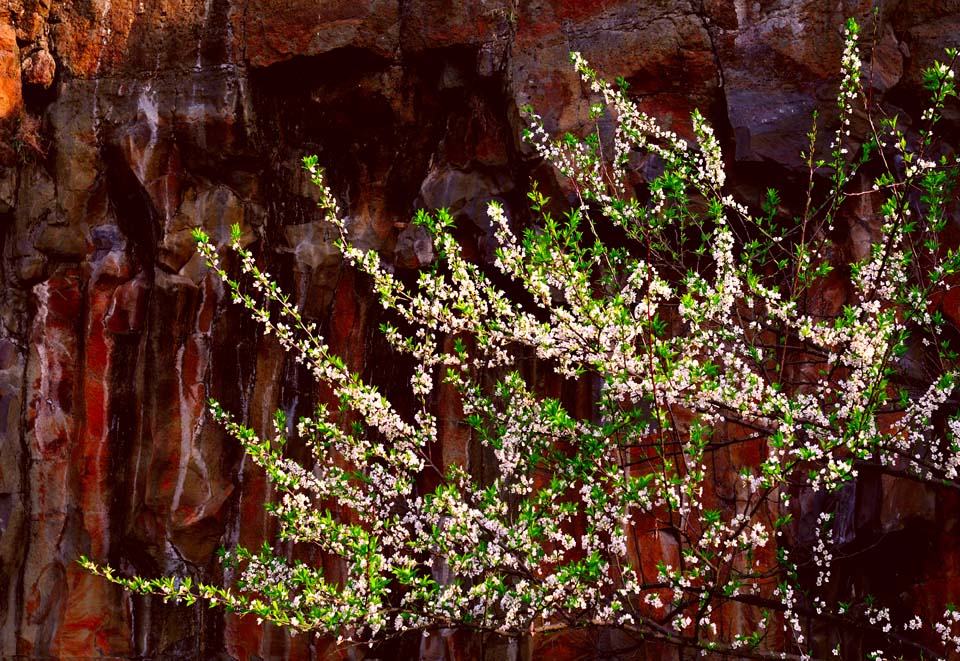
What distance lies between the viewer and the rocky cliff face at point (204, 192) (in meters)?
8.35

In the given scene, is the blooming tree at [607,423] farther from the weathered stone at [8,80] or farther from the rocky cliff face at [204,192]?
the weathered stone at [8,80]

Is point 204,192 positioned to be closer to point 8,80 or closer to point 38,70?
point 38,70

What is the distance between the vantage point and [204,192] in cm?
888

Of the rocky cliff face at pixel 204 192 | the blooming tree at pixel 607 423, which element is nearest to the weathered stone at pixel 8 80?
the rocky cliff face at pixel 204 192

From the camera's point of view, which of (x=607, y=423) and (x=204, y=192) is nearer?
(x=607, y=423)

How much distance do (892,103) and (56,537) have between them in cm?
776

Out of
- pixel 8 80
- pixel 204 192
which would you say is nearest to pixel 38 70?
pixel 8 80

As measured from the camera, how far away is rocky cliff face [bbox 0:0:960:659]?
835 cm

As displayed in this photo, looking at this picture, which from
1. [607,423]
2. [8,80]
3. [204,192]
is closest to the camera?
[607,423]

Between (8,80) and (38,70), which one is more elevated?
(38,70)

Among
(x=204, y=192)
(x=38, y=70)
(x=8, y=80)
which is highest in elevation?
(x=38, y=70)

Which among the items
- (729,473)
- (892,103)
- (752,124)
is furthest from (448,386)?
(892,103)

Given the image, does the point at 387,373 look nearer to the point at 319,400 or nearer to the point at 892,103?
the point at 319,400

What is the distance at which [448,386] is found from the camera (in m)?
8.62
